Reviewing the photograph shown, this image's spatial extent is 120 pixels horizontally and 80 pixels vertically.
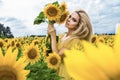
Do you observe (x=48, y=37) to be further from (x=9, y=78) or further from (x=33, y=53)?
(x=9, y=78)

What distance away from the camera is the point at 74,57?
0.42 m

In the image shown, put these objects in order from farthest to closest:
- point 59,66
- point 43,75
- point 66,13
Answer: point 66,13 < point 59,66 < point 43,75

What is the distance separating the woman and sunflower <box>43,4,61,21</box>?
474 mm

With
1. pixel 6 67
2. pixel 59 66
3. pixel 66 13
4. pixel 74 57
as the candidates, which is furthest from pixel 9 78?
pixel 66 13

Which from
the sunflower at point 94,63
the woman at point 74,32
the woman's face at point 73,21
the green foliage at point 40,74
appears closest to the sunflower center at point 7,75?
the sunflower at point 94,63

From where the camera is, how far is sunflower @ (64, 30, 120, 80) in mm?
410

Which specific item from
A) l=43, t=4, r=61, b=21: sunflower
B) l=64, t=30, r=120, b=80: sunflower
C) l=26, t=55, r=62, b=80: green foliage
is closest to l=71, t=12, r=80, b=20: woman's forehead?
l=43, t=4, r=61, b=21: sunflower

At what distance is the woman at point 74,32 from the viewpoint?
475 cm

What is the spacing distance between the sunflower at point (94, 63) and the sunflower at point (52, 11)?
4.92 metres

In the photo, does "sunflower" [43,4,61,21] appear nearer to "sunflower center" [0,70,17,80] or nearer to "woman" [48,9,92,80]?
"woman" [48,9,92,80]

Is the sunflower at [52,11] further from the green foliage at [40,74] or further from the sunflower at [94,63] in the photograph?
the sunflower at [94,63]

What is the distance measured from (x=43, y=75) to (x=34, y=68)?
21 cm

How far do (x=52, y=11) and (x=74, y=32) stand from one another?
34.7 inches

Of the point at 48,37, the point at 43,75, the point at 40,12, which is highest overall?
the point at 40,12
